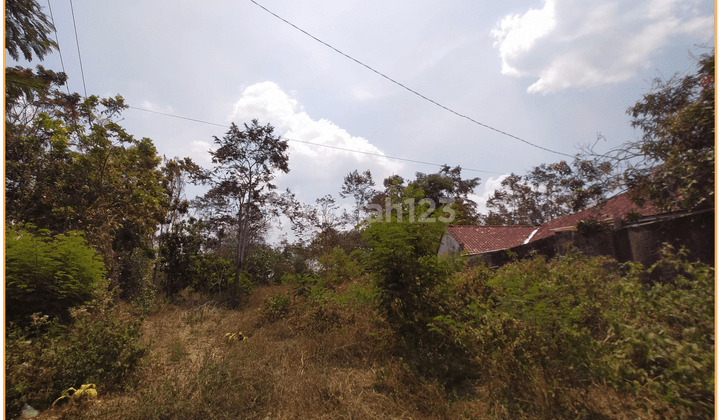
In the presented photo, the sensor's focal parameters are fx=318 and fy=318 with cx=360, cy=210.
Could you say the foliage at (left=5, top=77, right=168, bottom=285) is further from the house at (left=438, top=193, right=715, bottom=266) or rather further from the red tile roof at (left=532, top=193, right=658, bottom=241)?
the red tile roof at (left=532, top=193, right=658, bottom=241)

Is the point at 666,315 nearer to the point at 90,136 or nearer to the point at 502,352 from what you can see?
the point at 502,352

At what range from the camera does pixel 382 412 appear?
3.42m

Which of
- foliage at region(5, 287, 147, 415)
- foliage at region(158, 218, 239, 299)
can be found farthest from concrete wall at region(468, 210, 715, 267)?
foliage at region(158, 218, 239, 299)

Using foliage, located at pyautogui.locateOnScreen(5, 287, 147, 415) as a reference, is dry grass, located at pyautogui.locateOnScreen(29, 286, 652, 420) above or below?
below

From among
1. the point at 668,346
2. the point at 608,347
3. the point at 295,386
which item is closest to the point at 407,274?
the point at 295,386

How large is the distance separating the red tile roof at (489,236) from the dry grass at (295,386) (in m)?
12.9

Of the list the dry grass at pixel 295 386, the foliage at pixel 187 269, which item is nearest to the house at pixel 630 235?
the dry grass at pixel 295 386

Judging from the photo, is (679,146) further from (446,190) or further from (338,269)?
(446,190)

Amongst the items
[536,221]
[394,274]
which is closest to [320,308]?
[394,274]

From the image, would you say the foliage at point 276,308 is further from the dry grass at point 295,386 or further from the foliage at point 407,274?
the foliage at point 407,274

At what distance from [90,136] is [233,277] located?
566cm

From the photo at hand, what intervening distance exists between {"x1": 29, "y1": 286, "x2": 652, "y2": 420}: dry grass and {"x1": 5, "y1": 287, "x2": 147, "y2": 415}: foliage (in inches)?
9.7

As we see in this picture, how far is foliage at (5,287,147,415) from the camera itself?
348 cm

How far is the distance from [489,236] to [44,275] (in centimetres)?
1851
